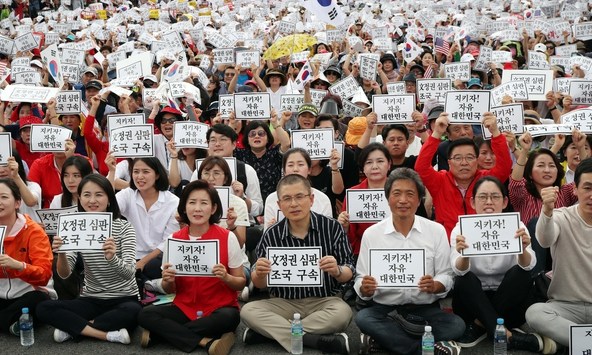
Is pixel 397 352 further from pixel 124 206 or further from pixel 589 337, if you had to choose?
pixel 124 206

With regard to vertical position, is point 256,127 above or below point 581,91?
below

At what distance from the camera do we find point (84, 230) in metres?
5.52

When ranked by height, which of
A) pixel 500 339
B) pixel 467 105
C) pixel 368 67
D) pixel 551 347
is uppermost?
pixel 368 67

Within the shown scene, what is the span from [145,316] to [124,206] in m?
1.44

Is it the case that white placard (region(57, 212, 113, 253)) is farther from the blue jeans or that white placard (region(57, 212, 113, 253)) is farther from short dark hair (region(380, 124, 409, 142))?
short dark hair (region(380, 124, 409, 142))

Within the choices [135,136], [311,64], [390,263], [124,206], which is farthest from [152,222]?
[311,64]

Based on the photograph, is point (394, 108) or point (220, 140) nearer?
point (220, 140)

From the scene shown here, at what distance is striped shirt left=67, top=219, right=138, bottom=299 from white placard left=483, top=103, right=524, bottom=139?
3554mm

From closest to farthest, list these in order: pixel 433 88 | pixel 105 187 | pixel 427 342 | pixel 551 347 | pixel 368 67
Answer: pixel 427 342 < pixel 551 347 < pixel 105 187 < pixel 433 88 < pixel 368 67

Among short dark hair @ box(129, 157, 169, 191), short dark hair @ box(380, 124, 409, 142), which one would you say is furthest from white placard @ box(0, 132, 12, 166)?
short dark hair @ box(380, 124, 409, 142)

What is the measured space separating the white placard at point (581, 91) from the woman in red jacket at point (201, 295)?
5071 mm

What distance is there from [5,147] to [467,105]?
4372 millimetres

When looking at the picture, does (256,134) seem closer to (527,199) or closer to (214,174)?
(214,174)

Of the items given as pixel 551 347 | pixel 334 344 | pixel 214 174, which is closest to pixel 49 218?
pixel 214 174
